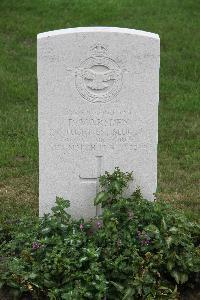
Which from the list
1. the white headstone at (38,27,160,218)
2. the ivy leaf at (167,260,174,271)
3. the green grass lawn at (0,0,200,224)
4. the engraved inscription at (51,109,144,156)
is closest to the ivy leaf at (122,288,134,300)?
the ivy leaf at (167,260,174,271)

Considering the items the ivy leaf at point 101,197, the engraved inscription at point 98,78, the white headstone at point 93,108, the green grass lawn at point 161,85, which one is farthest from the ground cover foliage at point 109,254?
the green grass lawn at point 161,85

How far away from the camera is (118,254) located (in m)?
4.80

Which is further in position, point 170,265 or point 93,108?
point 93,108

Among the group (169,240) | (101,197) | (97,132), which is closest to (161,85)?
(97,132)

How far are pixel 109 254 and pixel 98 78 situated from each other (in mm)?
1215

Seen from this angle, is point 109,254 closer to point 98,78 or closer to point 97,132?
point 97,132

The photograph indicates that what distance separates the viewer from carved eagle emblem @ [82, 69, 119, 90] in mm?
5121

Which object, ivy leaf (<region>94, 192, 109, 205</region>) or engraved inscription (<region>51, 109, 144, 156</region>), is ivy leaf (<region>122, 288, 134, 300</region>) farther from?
engraved inscription (<region>51, 109, 144, 156</region>)

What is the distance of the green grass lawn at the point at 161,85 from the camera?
6926mm

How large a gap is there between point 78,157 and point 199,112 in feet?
13.3

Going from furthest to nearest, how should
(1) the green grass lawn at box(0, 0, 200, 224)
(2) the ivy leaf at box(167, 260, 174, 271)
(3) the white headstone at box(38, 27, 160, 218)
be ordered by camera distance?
(1) the green grass lawn at box(0, 0, 200, 224), (3) the white headstone at box(38, 27, 160, 218), (2) the ivy leaf at box(167, 260, 174, 271)

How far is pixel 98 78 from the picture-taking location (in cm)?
514

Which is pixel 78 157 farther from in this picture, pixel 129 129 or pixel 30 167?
pixel 30 167

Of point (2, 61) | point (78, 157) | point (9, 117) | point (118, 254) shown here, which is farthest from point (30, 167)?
point (2, 61)
